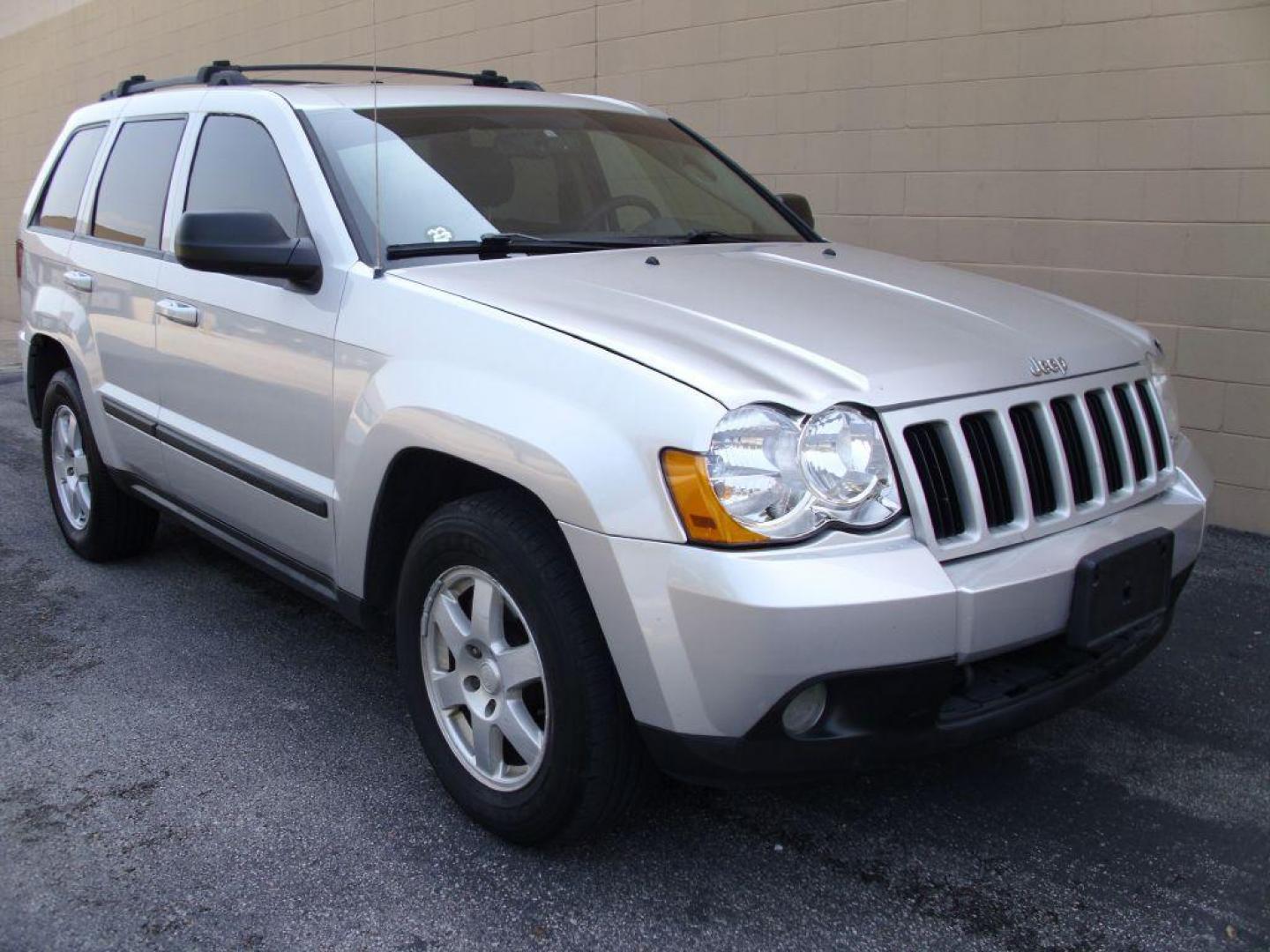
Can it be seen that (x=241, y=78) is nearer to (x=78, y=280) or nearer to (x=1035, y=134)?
(x=78, y=280)

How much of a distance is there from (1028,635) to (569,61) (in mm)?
6542

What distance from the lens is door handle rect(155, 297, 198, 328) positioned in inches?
156

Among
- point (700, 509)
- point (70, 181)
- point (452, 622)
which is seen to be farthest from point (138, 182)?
point (700, 509)

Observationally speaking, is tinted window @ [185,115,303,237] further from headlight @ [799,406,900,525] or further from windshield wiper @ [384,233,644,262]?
headlight @ [799,406,900,525]

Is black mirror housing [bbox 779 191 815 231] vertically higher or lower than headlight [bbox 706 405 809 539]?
higher

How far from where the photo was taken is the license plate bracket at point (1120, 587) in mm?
2678

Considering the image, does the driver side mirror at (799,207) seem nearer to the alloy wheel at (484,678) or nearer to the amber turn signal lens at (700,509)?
the alloy wheel at (484,678)

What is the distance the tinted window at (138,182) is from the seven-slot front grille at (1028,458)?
293 cm

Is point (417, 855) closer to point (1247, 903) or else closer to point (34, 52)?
point (1247, 903)

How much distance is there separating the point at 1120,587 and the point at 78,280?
3.93 metres

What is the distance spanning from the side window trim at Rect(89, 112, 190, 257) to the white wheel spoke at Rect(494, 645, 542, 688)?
2232mm

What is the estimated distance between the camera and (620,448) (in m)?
2.54

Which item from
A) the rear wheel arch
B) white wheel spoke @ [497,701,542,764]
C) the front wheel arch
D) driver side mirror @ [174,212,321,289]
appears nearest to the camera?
white wheel spoke @ [497,701,542,764]

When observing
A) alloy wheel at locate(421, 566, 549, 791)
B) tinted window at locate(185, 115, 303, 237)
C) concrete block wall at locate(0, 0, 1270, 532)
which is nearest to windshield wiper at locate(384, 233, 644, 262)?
tinted window at locate(185, 115, 303, 237)
